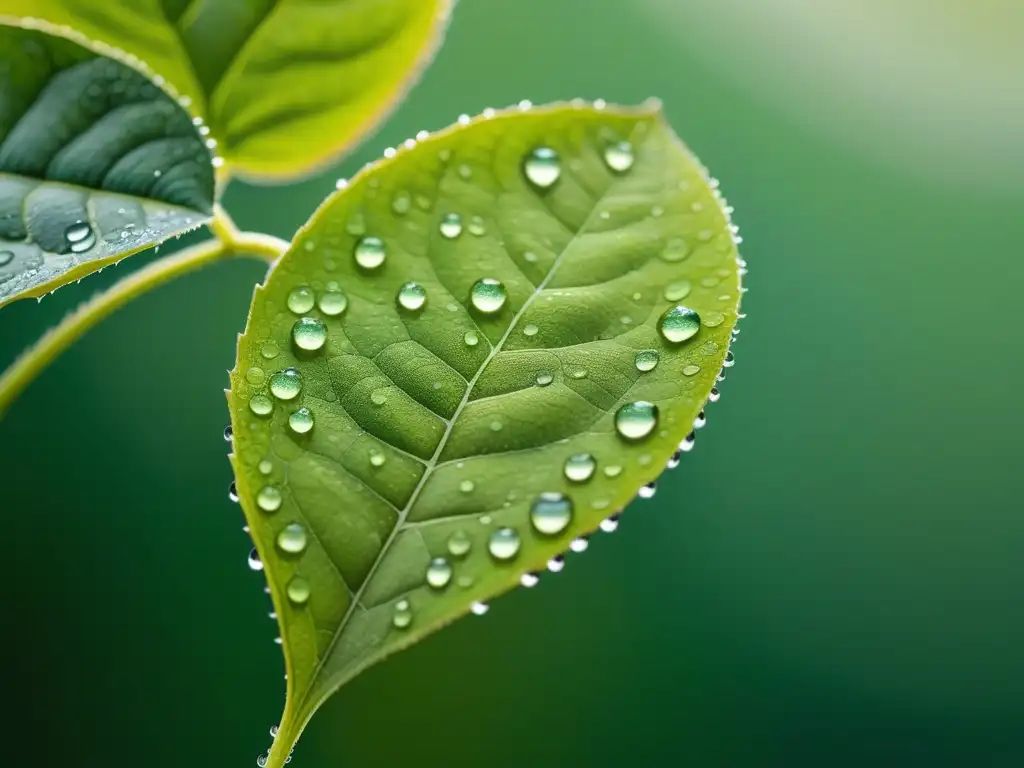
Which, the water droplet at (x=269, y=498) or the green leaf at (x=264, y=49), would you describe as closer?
the water droplet at (x=269, y=498)

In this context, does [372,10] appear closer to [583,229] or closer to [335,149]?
[335,149]

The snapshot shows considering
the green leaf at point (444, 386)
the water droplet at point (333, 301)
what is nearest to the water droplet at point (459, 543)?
the green leaf at point (444, 386)

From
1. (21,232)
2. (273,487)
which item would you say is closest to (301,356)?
(273,487)

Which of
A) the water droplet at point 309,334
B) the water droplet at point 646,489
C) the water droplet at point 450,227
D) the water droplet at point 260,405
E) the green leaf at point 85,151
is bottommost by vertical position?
the water droplet at point 646,489

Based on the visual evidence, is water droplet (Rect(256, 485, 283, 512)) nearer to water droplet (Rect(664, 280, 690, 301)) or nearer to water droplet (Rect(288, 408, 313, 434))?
water droplet (Rect(288, 408, 313, 434))

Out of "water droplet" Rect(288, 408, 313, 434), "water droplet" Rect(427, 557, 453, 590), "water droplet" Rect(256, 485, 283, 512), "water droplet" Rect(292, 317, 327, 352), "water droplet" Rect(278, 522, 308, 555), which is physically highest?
"water droplet" Rect(292, 317, 327, 352)

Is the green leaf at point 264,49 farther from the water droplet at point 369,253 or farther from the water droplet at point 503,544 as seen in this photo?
the water droplet at point 503,544

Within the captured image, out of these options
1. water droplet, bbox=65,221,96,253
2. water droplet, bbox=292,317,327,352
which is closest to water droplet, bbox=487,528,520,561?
water droplet, bbox=292,317,327,352
